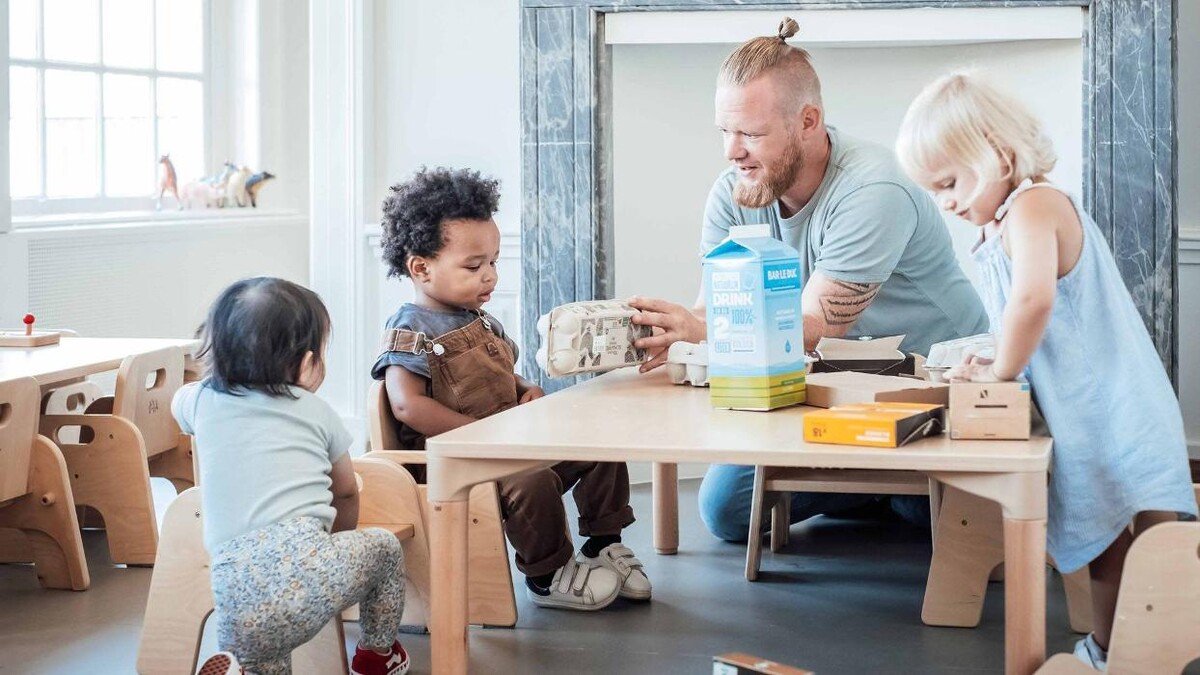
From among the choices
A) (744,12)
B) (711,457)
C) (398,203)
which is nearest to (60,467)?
(398,203)

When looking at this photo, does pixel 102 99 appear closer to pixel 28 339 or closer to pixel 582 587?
pixel 28 339

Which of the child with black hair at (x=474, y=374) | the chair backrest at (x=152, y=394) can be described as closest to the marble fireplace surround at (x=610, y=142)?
the chair backrest at (x=152, y=394)

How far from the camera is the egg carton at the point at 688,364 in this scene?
2309mm

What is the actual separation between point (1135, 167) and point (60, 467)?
107 inches

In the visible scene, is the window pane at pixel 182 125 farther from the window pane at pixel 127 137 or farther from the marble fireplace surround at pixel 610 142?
the marble fireplace surround at pixel 610 142

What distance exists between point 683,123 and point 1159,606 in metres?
2.75

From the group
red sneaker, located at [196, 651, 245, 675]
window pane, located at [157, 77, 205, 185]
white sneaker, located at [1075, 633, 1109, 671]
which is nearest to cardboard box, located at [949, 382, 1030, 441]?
white sneaker, located at [1075, 633, 1109, 671]

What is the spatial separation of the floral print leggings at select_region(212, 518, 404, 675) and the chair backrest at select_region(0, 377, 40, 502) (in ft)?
3.00

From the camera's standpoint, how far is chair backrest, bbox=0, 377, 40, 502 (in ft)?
8.80

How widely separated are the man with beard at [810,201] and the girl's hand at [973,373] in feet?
2.20

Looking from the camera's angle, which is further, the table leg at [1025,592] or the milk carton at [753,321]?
the milk carton at [753,321]

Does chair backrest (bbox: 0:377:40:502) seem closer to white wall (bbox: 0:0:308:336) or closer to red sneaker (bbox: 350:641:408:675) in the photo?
red sneaker (bbox: 350:641:408:675)

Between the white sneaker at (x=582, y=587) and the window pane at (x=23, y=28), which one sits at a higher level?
the window pane at (x=23, y=28)

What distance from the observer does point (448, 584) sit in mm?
1799
